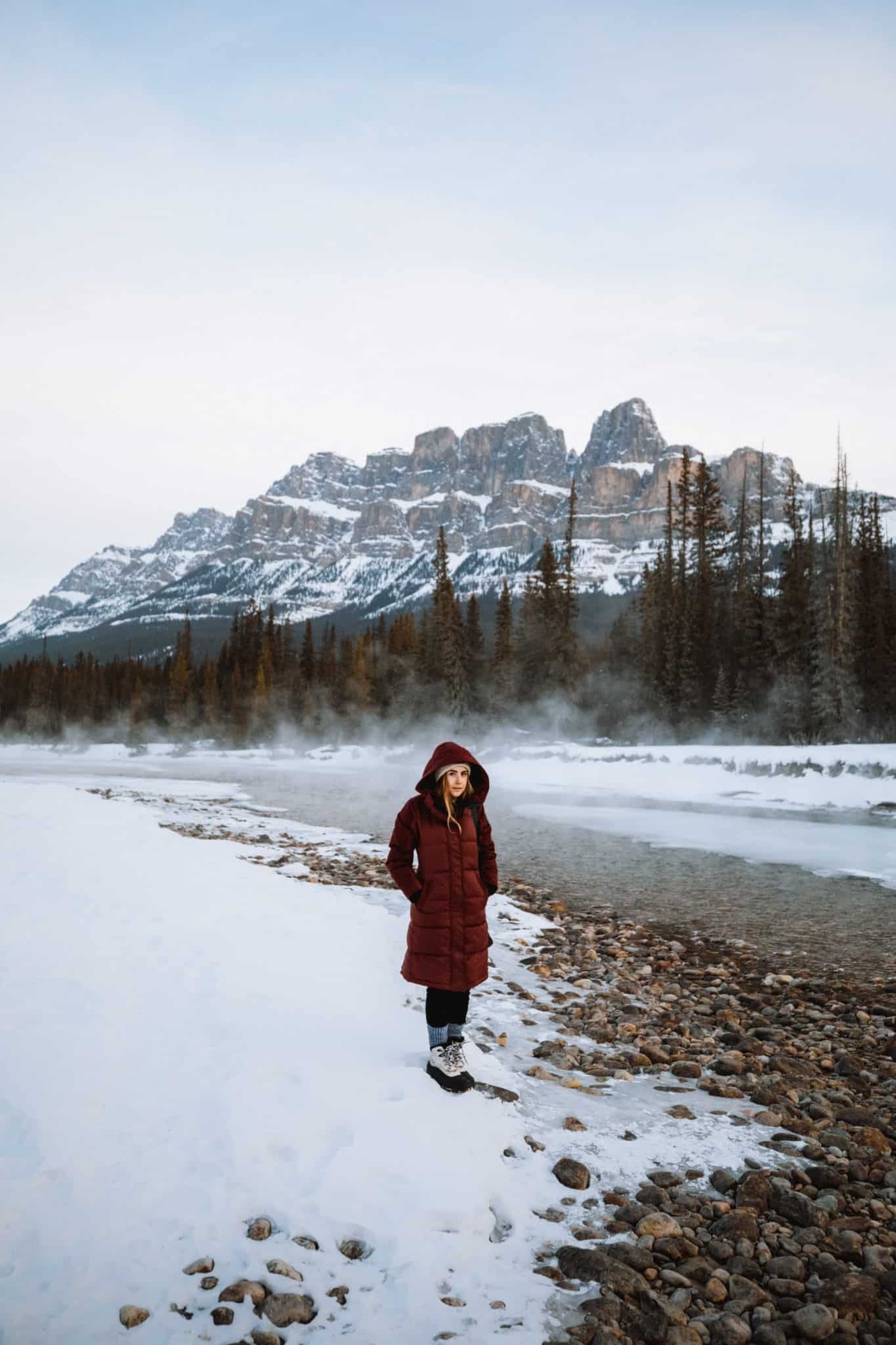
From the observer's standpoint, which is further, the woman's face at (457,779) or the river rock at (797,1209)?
the woman's face at (457,779)

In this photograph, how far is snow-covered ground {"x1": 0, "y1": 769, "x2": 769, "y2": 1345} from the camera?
2852mm

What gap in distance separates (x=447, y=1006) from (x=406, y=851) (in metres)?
0.96

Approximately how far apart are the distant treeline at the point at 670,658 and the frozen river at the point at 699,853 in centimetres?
1271

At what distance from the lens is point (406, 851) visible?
4559mm

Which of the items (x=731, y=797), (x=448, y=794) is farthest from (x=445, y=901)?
(x=731, y=797)

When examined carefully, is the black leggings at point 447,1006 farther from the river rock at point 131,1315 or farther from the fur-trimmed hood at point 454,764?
the river rock at point 131,1315

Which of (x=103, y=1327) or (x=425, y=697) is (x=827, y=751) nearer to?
(x=103, y=1327)

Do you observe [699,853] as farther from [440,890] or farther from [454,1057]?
[440,890]

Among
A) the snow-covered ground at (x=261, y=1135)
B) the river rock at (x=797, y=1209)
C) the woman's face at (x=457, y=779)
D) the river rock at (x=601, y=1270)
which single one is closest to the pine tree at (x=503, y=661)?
the snow-covered ground at (x=261, y=1135)

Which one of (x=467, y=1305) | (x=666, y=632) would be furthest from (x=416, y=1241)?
(x=666, y=632)

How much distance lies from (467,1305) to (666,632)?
44837mm

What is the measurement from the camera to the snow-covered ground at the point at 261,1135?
2852 mm

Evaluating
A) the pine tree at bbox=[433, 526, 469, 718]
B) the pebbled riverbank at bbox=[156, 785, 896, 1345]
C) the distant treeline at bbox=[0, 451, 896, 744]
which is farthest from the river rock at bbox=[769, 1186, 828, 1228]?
the pine tree at bbox=[433, 526, 469, 718]

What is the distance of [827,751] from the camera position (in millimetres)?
24156
